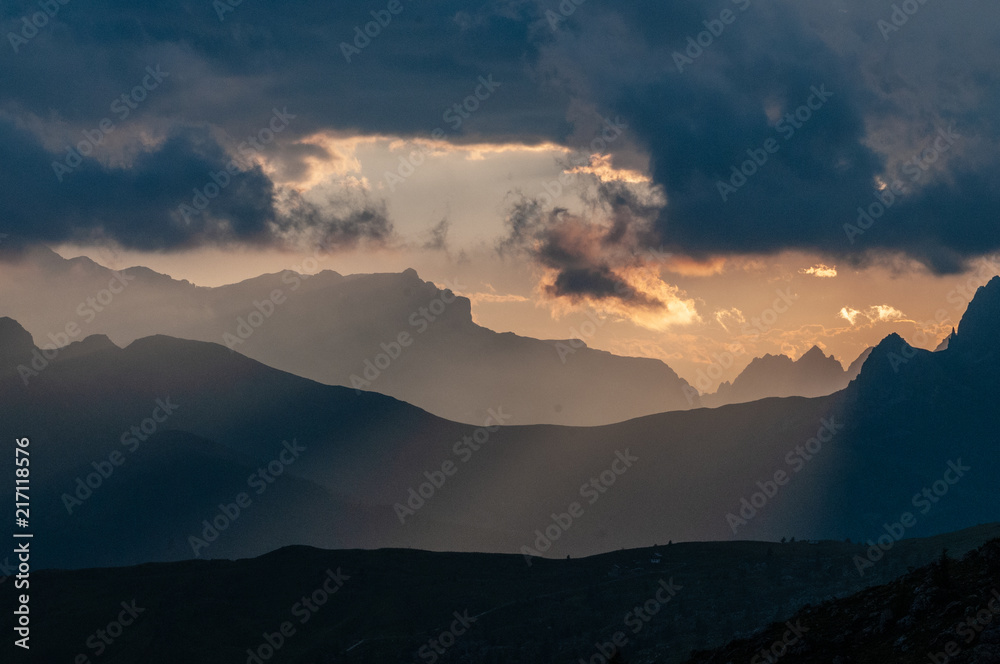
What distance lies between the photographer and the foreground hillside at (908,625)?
103ft

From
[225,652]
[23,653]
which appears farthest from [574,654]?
[23,653]

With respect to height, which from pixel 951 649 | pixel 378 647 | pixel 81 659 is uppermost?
pixel 81 659

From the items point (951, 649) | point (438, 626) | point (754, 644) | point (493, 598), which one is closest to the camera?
point (951, 649)

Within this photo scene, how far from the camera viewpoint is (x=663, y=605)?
172 meters

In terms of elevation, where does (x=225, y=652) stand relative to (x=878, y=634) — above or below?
above

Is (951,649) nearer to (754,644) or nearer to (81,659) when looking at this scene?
Answer: (754,644)

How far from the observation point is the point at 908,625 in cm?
3456

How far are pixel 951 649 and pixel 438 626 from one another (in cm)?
16499

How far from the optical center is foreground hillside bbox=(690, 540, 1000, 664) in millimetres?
31391

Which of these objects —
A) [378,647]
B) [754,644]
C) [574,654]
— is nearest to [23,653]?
[378,647]

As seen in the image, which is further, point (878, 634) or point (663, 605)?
point (663, 605)

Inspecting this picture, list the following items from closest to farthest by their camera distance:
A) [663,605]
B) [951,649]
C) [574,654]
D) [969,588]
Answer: [951,649] < [969,588] < [574,654] < [663,605]

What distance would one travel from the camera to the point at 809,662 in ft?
115

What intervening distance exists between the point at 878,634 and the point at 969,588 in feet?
12.0
